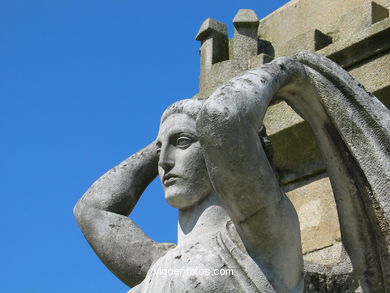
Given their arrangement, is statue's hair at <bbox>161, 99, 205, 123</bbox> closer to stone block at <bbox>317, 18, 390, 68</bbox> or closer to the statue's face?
the statue's face

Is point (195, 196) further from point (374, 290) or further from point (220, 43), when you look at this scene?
point (220, 43)

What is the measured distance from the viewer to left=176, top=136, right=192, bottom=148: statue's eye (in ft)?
15.0

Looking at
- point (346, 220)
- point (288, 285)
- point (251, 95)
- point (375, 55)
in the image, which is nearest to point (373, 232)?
point (346, 220)

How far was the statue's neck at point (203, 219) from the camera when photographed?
4.45 m

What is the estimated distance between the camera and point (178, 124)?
4617mm

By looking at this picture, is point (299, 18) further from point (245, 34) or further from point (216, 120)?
point (216, 120)

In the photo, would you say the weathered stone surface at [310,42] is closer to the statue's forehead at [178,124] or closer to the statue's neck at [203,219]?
the statue's forehead at [178,124]

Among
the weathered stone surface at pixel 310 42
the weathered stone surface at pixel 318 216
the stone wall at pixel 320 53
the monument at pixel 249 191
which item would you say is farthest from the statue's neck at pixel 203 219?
the weathered stone surface at pixel 310 42

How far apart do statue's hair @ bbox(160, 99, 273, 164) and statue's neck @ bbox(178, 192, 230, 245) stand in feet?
1.09

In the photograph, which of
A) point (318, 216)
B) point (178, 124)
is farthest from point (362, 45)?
point (178, 124)

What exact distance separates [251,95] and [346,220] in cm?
89

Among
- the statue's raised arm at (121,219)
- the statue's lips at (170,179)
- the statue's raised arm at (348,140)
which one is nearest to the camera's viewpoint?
the statue's raised arm at (348,140)

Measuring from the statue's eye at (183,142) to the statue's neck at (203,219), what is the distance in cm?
26

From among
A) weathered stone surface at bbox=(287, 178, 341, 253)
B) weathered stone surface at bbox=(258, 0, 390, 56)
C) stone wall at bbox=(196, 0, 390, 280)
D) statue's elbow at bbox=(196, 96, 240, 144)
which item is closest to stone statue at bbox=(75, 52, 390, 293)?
statue's elbow at bbox=(196, 96, 240, 144)
